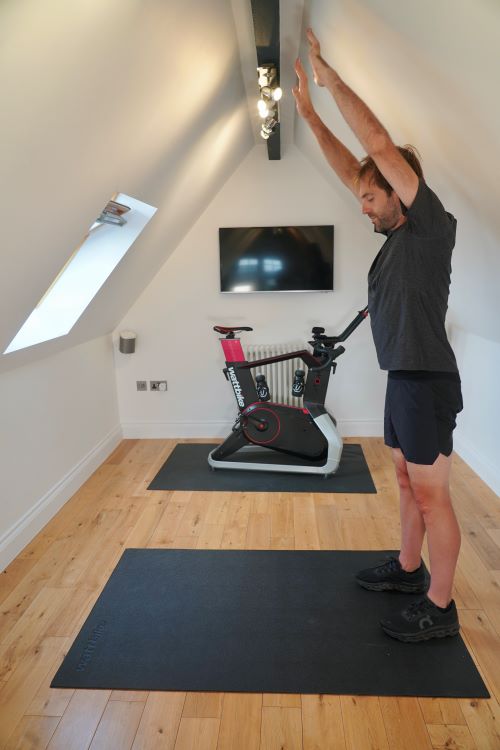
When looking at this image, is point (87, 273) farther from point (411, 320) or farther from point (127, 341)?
point (411, 320)

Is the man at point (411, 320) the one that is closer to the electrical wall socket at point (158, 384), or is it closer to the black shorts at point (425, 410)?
the black shorts at point (425, 410)

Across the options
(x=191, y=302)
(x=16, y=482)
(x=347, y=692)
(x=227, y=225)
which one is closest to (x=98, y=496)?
(x=16, y=482)

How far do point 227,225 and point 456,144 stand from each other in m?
2.37

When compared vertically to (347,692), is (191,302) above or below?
above

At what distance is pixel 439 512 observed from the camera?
1.78 meters

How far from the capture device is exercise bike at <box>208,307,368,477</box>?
130 inches

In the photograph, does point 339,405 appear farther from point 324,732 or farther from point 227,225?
point 324,732

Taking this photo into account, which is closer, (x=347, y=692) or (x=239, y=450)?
(x=347, y=692)

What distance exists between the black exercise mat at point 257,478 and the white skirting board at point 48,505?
0.49 metres

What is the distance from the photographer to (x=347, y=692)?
5.41 feet

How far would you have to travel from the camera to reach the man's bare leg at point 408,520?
6.37ft

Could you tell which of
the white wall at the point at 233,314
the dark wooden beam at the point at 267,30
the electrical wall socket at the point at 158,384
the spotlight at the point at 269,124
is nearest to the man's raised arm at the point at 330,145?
the dark wooden beam at the point at 267,30

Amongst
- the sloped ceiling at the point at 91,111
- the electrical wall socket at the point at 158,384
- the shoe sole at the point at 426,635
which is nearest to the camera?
the sloped ceiling at the point at 91,111

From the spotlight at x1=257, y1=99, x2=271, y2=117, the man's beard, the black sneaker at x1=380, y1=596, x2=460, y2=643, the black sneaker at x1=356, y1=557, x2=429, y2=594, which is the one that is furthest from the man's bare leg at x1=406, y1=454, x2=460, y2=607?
the spotlight at x1=257, y1=99, x2=271, y2=117
